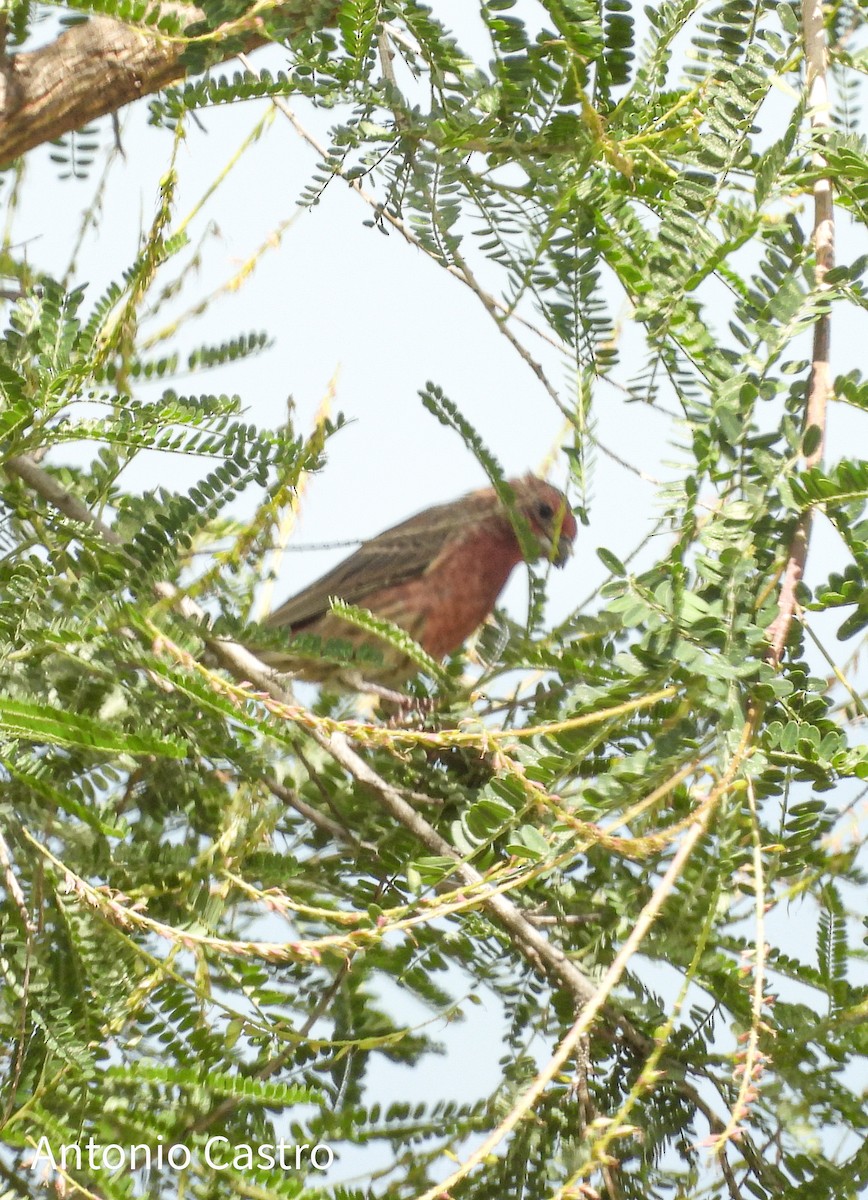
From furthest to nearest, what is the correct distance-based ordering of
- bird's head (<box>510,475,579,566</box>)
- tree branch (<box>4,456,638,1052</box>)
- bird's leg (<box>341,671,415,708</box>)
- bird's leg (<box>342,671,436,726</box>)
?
bird's head (<box>510,475,579,566</box>) → bird's leg (<box>341,671,415,708</box>) → bird's leg (<box>342,671,436,726</box>) → tree branch (<box>4,456,638,1052</box>)

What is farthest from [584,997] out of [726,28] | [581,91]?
[726,28]

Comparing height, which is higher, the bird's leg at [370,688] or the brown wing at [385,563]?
the brown wing at [385,563]

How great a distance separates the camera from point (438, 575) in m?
3.65

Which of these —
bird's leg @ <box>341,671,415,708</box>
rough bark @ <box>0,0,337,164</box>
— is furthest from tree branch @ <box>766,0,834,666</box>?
rough bark @ <box>0,0,337,164</box>

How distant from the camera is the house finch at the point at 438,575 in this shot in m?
3.52

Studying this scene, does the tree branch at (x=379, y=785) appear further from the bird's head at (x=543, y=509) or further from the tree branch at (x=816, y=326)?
the bird's head at (x=543, y=509)

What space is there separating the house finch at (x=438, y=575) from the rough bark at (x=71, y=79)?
133cm

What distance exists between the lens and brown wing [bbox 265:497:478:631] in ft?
12.1

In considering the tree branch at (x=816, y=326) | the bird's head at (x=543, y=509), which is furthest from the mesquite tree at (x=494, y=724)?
the bird's head at (x=543, y=509)

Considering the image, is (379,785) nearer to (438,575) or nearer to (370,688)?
(370,688)

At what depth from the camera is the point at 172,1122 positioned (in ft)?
5.40

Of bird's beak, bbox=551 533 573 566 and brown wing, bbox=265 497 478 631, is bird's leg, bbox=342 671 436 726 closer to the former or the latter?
brown wing, bbox=265 497 478 631

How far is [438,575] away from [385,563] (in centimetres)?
21

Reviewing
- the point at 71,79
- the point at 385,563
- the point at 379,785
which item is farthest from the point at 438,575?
the point at 379,785
